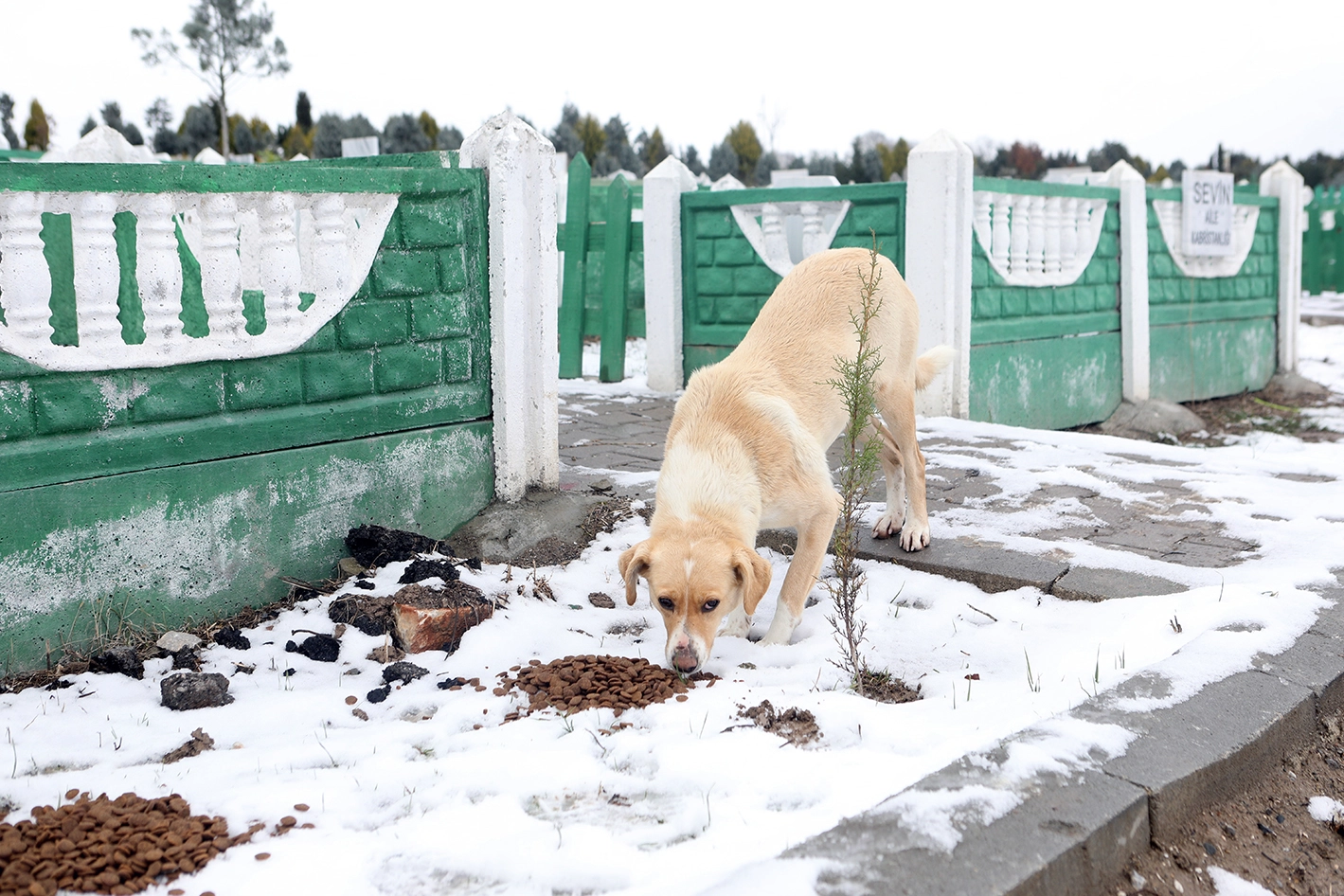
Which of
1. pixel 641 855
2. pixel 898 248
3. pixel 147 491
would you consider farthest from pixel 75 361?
pixel 898 248

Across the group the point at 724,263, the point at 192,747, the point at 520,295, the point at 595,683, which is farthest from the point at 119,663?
the point at 724,263

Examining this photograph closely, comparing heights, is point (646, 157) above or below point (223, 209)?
above

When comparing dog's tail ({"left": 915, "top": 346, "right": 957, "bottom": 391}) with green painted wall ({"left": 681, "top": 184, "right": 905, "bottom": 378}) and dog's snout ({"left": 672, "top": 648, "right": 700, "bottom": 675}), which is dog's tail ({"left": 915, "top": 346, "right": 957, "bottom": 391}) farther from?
green painted wall ({"left": 681, "top": 184, "right": 905, "bottom": 378})

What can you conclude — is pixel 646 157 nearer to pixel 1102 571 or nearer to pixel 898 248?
pixel 898 248

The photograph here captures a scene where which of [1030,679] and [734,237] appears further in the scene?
[734,237]

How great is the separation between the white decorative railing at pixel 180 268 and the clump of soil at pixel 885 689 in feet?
8.47

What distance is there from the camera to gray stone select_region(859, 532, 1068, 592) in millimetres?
4254

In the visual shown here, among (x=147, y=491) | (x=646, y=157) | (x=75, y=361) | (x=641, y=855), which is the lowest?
(x=641, y=855)

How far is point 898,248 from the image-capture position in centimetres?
807

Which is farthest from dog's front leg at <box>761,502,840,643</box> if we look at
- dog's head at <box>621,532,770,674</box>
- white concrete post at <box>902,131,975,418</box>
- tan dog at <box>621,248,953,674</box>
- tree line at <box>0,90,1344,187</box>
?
tree line at <box>0,90,1344,187</box>

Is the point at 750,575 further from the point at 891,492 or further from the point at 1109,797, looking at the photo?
the point at 891,492

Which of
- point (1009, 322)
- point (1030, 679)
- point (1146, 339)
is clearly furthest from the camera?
point (1146, 339)

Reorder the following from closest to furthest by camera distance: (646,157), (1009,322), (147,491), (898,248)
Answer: (147,491), (898,248), (1009,322), (646,157)

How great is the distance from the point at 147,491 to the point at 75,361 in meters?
0.53
